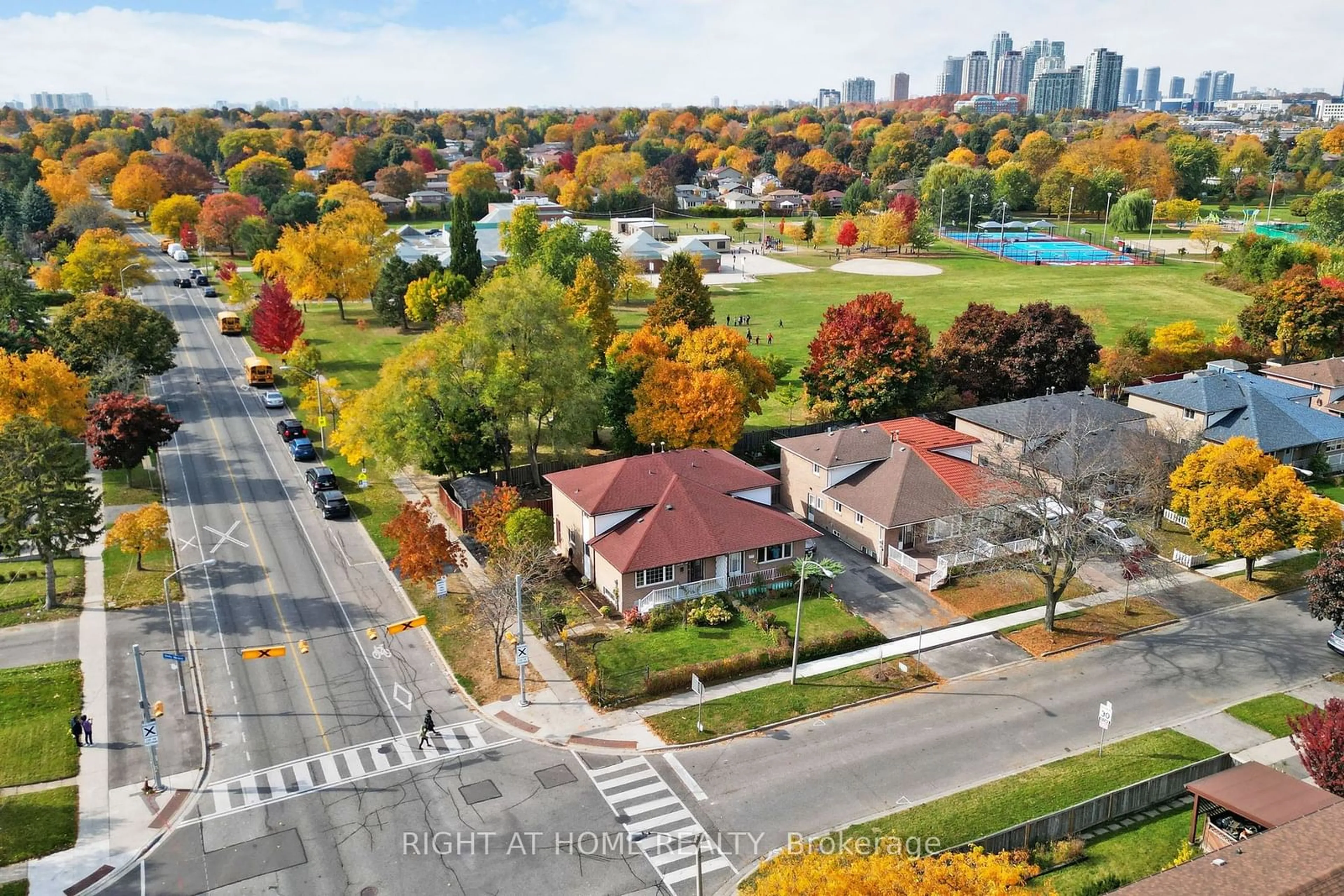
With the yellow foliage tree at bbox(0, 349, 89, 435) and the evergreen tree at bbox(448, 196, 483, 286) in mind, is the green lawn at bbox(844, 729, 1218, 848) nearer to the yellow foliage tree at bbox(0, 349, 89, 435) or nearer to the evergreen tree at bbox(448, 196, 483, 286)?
the yellow foliage tree at bbox(0, 349, 89, 435)

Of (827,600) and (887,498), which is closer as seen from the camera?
(827,600)

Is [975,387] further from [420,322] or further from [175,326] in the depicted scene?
[175,326]

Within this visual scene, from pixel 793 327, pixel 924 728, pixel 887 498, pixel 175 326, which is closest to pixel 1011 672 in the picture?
pixel 924 728

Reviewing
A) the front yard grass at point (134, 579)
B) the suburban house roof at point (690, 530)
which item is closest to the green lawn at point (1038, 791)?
the suburban house roof at point (690, 530)

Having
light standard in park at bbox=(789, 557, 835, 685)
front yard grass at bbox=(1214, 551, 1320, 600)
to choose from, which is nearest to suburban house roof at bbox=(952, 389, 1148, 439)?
front yard grass at bbox=(1214, 551, 1320, 600)

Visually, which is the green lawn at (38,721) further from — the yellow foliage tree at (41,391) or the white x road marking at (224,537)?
the yellow foliage tree at (41,391)

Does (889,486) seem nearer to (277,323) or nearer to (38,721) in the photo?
(38,721)
